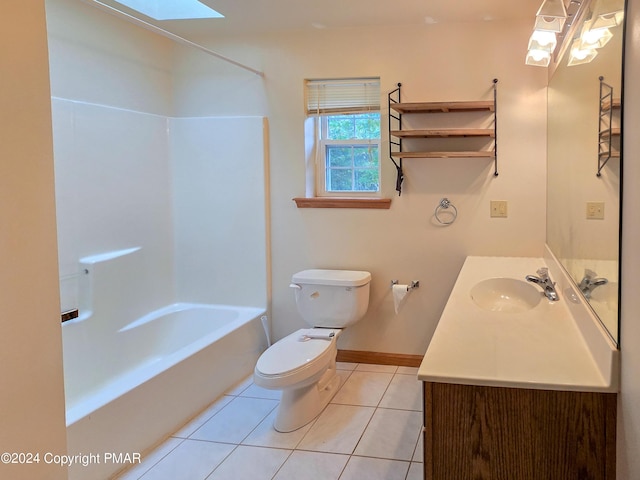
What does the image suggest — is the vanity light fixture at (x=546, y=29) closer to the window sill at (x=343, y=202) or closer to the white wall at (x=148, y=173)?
the window sill at (x=343, y=202)

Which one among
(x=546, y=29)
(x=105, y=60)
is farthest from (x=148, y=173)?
(x=546, y=29)

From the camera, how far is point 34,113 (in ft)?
4.12

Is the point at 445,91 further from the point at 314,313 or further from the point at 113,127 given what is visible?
the point at 113,127

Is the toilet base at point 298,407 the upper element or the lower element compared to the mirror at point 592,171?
lower

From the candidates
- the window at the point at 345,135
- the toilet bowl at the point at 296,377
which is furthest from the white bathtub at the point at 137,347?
the window at the point at 345,135

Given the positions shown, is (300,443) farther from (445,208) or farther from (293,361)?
(445,208)

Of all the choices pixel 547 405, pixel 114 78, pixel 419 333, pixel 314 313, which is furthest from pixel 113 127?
pixel 547 405

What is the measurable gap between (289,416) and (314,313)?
78 centimetres

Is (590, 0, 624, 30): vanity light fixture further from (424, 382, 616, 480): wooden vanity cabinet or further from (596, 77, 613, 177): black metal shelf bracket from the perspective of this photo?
(424, 382, 616, 480): wooden vanity cabinet

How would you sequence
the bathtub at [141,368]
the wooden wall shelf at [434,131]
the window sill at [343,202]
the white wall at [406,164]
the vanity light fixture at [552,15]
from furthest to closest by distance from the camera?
the window sill at [343,202] → the white wall at [406,164] → the wooden wall shelf at [434,131] → the bathtub at [141,368] → the vanity light fixture at [552,15]

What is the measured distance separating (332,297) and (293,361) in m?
0.68

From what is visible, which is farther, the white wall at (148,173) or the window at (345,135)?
the window at (345,135)

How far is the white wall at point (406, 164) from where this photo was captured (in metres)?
3.13

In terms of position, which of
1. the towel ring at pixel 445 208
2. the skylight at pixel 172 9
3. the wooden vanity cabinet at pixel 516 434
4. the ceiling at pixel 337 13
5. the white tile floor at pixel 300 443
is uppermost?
the skylight at pixel 172 9
